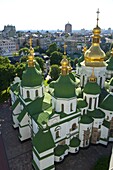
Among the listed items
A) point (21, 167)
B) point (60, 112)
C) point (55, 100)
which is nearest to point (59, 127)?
point (60, 112)

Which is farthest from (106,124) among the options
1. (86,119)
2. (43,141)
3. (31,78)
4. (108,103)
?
(31,78)

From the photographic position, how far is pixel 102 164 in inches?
654

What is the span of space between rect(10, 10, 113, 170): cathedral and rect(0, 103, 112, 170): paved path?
0.61 metres

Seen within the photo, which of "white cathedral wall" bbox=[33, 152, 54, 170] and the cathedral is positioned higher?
the cathedral

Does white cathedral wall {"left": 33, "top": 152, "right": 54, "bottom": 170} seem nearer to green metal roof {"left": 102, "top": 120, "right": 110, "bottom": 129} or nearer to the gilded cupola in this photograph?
green metal roof {"left": 102, "top": 120, "right": 110, "bottom": 129}

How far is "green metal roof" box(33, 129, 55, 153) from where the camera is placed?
50.6ft

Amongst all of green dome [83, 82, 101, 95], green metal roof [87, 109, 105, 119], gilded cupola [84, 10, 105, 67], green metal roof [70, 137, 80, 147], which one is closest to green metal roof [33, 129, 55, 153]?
green metal roof [70, 137, 80, 147]

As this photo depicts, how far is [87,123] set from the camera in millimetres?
18500

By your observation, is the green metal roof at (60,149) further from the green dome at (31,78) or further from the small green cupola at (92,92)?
the green dome at (31,78)

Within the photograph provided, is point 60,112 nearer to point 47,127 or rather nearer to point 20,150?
point 47,127

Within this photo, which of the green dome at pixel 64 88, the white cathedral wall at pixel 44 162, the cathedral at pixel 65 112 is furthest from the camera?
the green dome at pixel 64 88

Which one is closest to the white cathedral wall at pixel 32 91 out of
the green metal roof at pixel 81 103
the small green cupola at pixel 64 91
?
the small green cupola at pixel 64 91

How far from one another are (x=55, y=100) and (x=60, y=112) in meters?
1.32

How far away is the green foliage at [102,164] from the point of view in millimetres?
16284
